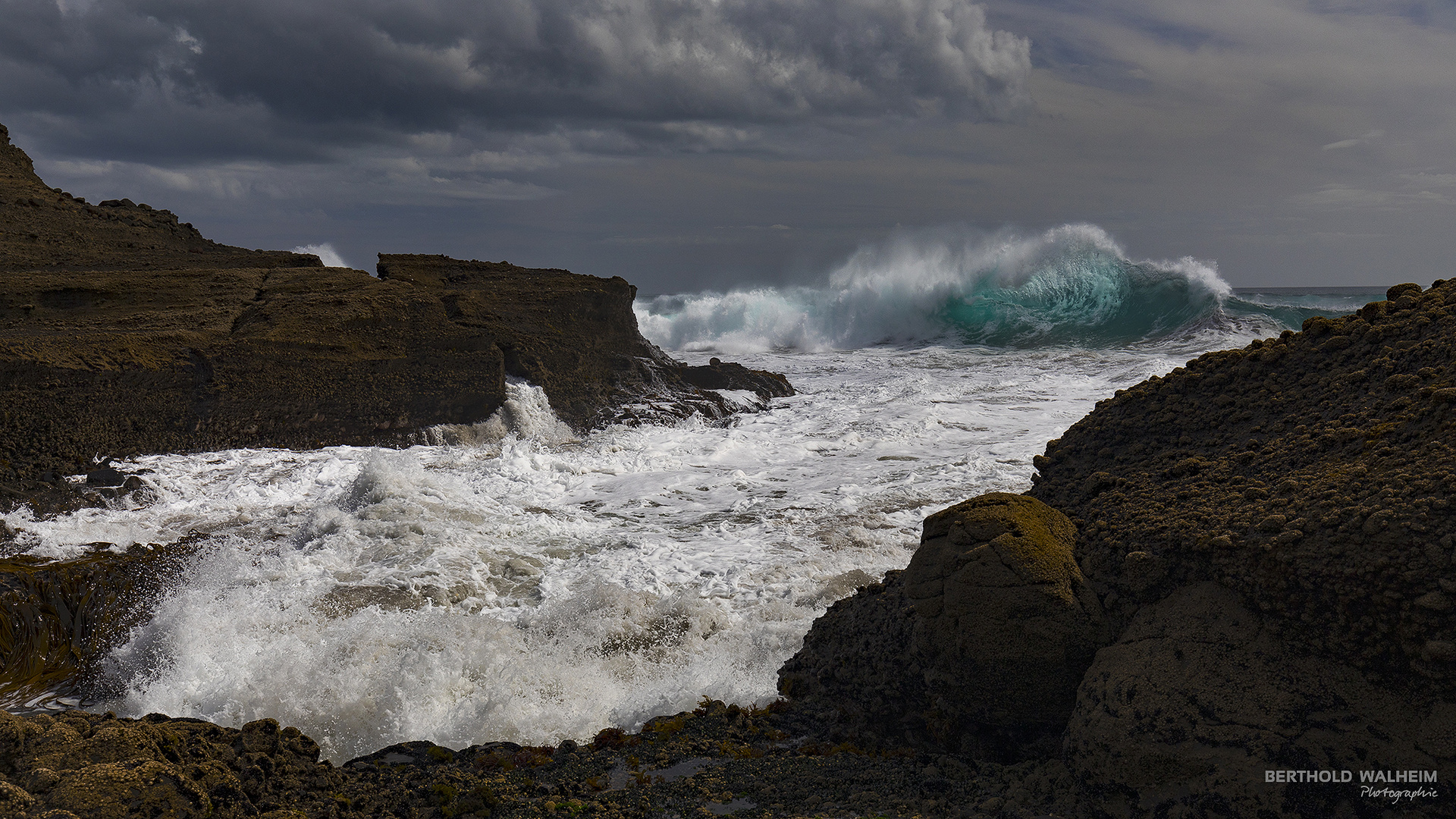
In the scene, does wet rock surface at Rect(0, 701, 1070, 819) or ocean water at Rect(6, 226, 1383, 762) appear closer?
wet rock surface at Rect(0, 701, 1070, 819)

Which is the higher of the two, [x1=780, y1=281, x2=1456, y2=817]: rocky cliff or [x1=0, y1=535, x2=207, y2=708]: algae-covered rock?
[x1=780, y1=281, x2=1456, y2=817]: rocky cliff

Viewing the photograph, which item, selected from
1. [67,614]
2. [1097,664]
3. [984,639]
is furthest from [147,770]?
[67,614]

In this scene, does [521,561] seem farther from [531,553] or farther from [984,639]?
[984,639]

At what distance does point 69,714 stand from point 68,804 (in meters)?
0.63

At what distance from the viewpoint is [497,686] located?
4379 millimetres

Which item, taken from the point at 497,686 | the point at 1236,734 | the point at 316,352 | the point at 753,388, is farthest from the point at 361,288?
the point at 1236,734

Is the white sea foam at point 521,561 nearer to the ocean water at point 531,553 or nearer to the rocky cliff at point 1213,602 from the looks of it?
the ocean water at point 531,553

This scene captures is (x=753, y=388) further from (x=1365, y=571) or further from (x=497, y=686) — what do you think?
(x=1365, y=571)

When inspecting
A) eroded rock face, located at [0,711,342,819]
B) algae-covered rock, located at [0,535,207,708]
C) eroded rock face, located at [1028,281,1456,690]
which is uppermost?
eroded rock face, located at [1028,281,1456,690]

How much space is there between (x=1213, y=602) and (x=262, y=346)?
10053 mm

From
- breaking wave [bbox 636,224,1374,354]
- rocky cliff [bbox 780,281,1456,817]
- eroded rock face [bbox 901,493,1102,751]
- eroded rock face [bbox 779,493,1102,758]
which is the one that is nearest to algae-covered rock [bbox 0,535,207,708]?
rocky cliff [bbox 780,281,1456,817]

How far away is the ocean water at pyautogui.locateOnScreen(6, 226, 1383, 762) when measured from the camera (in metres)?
4.38

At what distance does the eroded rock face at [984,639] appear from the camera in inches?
123

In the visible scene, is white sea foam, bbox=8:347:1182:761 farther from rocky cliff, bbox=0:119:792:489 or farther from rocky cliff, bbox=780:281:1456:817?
rocky cliff, bbox=780:281:1456:817
